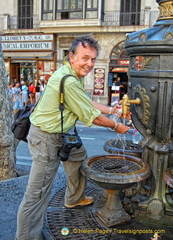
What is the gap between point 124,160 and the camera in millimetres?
3279

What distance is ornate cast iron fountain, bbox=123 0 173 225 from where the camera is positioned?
2.77 m

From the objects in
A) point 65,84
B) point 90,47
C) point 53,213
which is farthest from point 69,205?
point 90,47

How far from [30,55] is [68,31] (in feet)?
10.4

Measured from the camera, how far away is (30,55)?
69.0 feet

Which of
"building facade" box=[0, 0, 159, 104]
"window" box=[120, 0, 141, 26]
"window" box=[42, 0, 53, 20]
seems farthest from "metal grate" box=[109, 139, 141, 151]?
"window" box=[42, 0, 53, 20]

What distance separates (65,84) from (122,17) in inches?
741

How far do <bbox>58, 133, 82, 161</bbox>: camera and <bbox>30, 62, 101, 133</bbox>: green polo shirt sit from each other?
0.07 meters

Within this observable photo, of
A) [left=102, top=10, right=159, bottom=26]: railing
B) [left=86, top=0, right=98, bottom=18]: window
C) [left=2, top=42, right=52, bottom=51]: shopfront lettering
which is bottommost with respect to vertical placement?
[left=2, top=42, right=52, bottom=51]: shopfront lettering

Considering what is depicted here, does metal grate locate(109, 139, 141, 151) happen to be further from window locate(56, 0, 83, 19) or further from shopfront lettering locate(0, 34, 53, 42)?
shopfront lettering locate(0, 34, 53, 42)

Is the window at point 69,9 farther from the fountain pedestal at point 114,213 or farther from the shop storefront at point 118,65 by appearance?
the fountain pedestal at point 114,213

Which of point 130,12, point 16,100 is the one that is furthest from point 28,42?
point 16,100

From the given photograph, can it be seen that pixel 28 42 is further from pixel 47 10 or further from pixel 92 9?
pixel 92 9

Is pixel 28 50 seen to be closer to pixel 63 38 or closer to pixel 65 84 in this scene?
pixel 63 38

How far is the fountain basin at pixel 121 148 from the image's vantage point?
3480 mm
